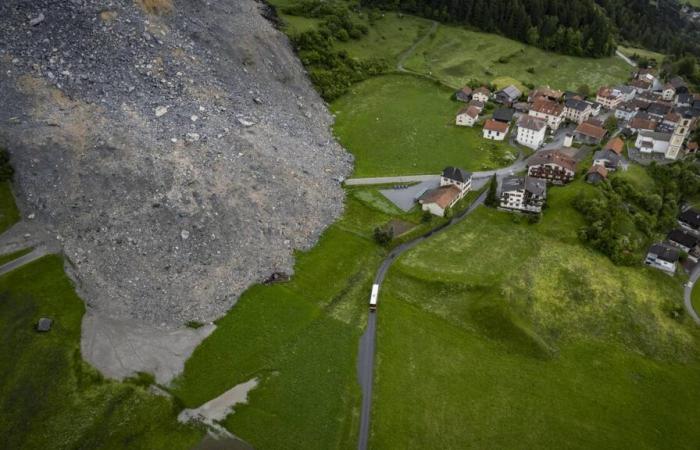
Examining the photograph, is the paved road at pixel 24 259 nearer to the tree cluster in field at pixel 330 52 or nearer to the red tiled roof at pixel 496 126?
the tree cluster in field at pixel 330 52

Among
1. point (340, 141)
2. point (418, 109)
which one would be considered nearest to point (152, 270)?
point (340, 141)

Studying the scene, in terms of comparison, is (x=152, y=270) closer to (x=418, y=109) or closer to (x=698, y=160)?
(x=418, y=109)

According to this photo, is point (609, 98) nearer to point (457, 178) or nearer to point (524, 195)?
point (524, 195)

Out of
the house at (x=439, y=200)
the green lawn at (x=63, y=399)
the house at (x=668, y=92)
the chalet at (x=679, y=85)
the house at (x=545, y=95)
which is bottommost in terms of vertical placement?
the green lawn at (x=63, y=399)

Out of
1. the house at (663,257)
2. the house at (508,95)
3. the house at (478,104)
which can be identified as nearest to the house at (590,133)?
the house at (508,95)

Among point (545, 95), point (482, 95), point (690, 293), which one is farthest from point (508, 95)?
point (690, 293)
